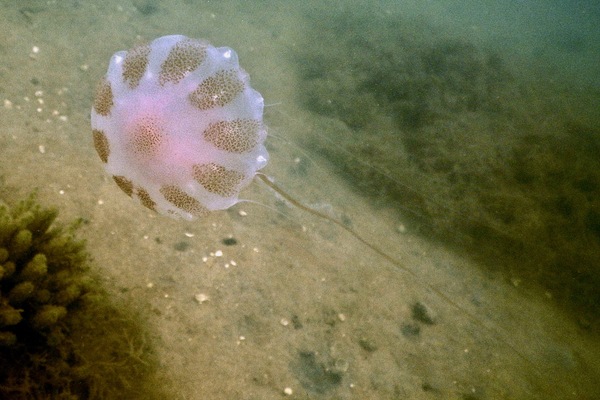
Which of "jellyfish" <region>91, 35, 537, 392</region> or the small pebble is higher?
"jellyfish" <region>91, 35, 537, 392</region>

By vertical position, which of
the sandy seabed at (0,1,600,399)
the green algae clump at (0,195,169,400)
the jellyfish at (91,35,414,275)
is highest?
the jellyfish at (91,35,414,275)

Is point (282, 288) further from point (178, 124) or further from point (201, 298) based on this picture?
point (178, 124)

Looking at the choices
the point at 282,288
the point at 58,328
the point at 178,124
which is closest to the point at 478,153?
the point at 282,288

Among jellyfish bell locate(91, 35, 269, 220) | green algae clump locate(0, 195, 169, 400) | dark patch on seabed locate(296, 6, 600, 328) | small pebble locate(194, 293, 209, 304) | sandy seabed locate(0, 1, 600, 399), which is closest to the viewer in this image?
green algae clump locate(0, 195, 169, 400)

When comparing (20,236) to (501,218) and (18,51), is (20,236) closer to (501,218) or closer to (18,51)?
(18,51)

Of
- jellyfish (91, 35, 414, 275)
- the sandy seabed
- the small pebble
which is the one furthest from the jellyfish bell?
the small pebble

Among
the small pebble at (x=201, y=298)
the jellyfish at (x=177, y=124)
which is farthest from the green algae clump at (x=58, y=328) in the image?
the jellyfish at (x=177, y=124)

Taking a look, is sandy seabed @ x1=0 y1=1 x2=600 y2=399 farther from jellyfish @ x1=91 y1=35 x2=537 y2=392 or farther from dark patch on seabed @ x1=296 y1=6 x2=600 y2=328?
jellyfish @ x1=91 y1=35 x2=537 y2=392

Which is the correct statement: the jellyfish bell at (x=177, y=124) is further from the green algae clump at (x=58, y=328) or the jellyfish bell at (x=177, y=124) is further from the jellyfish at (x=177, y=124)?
the green algae clump at (x=58, y=328)
